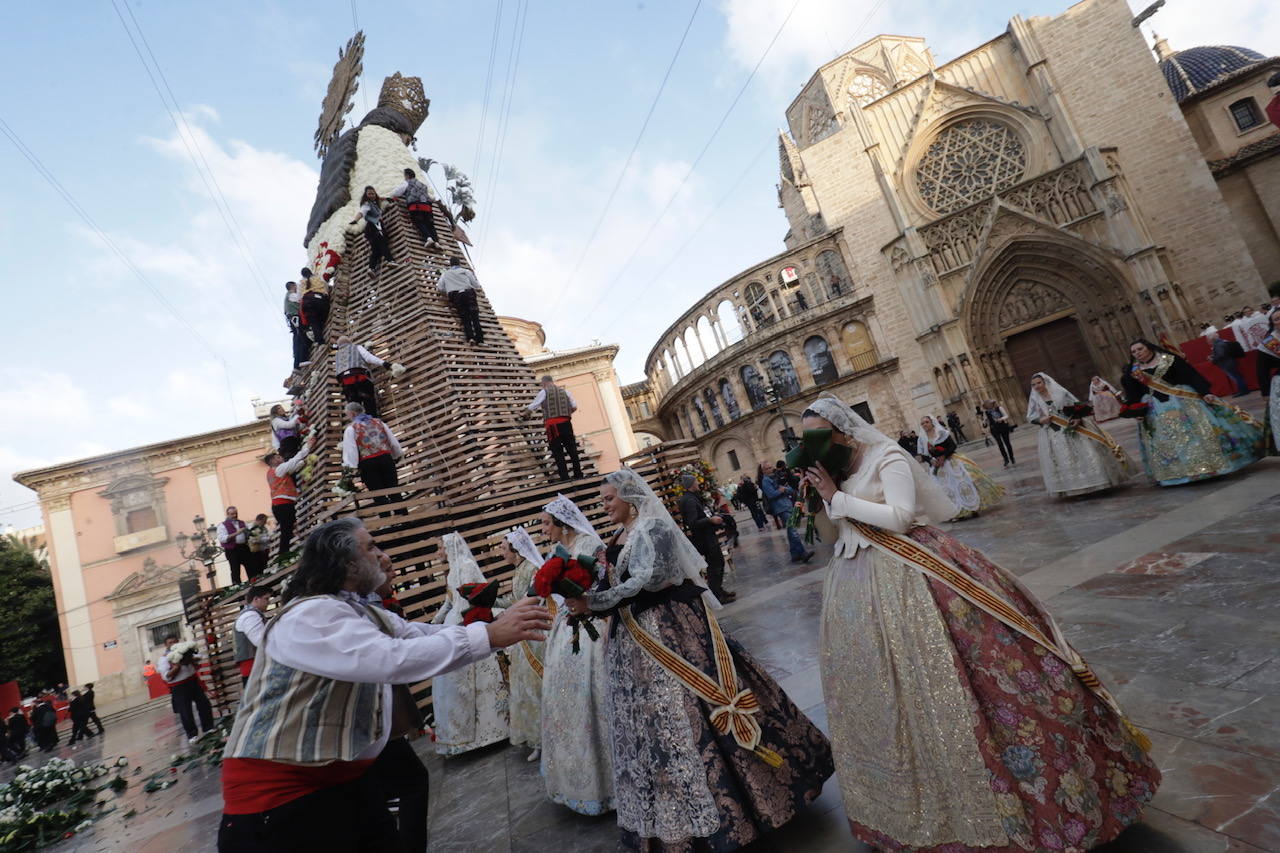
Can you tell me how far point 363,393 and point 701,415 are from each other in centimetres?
2847

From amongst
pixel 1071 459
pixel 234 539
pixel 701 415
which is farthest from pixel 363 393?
pixel 701 415

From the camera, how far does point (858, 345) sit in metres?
29.2

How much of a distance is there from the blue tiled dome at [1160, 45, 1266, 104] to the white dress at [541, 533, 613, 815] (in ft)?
123

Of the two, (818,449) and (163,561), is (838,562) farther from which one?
(163,561)

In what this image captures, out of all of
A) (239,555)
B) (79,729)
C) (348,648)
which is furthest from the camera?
(79,729)

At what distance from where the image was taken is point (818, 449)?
2531mm

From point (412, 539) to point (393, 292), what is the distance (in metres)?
5.13

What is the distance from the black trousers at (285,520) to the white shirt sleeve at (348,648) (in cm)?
915

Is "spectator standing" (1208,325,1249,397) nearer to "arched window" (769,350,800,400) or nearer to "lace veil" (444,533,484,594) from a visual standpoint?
"lace veil" (444,533,484,594)

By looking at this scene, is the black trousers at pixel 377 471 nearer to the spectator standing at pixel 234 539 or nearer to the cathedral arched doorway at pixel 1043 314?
the spectator standing at pixel 234 539

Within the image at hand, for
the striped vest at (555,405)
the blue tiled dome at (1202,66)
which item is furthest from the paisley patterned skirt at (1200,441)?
the blue tiled dome at (1202,66)

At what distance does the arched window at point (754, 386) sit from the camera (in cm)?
3169

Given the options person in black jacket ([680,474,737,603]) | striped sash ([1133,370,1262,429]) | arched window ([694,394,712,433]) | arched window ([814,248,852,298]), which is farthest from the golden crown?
arched window ([694,394,712,433])

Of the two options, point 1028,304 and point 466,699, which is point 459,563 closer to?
point 466,699
